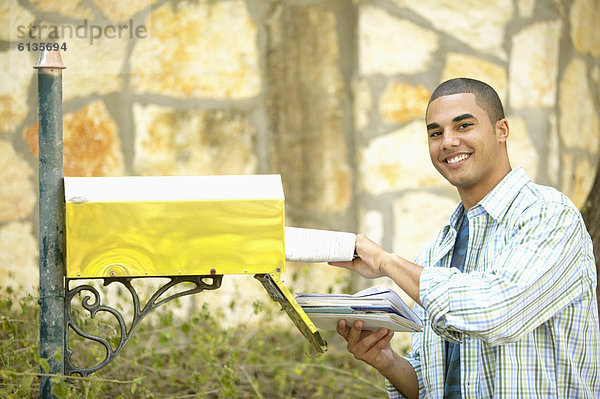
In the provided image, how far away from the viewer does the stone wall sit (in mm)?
3332

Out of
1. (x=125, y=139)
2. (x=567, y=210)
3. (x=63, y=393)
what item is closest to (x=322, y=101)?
(x=125, y=139)

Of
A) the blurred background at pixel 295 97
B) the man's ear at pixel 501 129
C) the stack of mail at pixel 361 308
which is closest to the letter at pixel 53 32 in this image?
the blurred background at pixel 295 97

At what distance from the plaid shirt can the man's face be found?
62 mm

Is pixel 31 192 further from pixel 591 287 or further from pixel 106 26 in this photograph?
pixel 591 287

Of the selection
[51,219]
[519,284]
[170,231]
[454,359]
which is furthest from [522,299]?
[51,219]

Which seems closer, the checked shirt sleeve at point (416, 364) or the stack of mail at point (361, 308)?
the stack of mail at point (361, 308)

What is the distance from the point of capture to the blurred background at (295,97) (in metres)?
3.33

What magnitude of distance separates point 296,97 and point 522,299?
197 centimetres

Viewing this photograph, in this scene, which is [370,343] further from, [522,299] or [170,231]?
[170,231]

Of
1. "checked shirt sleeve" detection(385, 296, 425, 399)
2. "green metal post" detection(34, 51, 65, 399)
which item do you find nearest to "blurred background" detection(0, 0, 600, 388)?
"checked shirt sleeve" detection(385, 296, 425, 399)

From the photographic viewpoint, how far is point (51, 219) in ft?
5.56

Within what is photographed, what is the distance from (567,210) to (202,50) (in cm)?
202

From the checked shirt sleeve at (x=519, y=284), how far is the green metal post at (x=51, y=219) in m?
0.84

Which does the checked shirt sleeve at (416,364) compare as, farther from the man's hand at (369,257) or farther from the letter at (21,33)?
the letter at (21,33)
